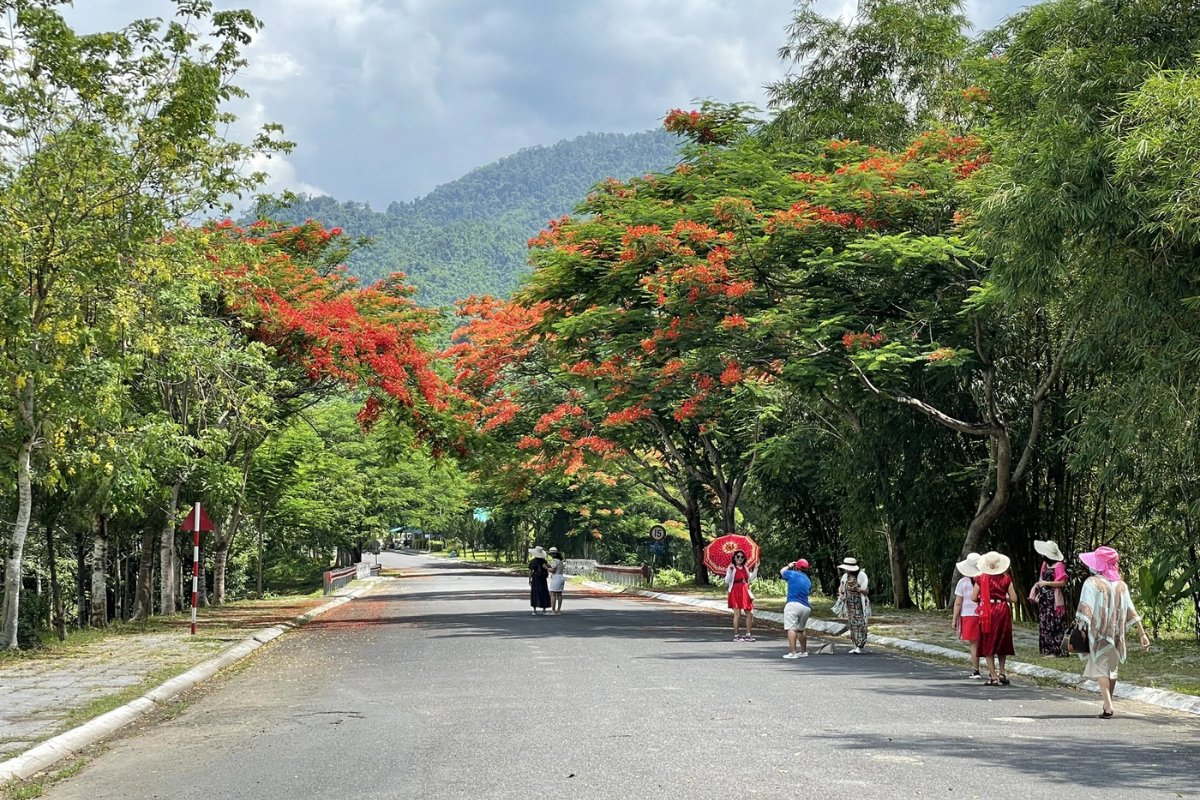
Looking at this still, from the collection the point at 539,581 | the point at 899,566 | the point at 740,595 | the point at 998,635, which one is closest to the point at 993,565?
the point at 998,635

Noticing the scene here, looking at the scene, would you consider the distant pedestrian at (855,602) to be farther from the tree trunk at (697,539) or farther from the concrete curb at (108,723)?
the tree trunk at (697,539)

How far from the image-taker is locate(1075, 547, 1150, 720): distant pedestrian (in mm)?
11852

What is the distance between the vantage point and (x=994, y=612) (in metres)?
14.6

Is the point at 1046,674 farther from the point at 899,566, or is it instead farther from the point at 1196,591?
the point at 899,566

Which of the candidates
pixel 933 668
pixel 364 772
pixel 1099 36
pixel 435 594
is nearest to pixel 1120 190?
pixel 1099 36

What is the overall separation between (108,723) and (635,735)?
5.14 meters

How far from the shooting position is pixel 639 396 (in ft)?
91.3

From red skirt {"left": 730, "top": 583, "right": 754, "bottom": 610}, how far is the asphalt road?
10.5 feet

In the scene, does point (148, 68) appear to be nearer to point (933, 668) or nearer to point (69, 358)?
point (69, 358)

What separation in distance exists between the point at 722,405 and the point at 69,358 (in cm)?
2203

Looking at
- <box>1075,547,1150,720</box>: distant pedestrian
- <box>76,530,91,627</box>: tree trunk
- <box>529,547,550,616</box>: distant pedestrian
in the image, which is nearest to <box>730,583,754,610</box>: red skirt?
<box>529,547,550,616</box>: distant pedestrian

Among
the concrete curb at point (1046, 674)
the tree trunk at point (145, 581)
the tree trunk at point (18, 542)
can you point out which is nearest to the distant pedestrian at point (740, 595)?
the concrete curb at point (1046, 674)

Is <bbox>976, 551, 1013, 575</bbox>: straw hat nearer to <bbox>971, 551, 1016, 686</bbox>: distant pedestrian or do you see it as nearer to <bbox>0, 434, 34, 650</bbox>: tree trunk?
<bbox>971, 551, 1016, 686</bbox>: distant pedestrian

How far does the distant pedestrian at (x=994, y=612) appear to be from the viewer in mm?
14492
